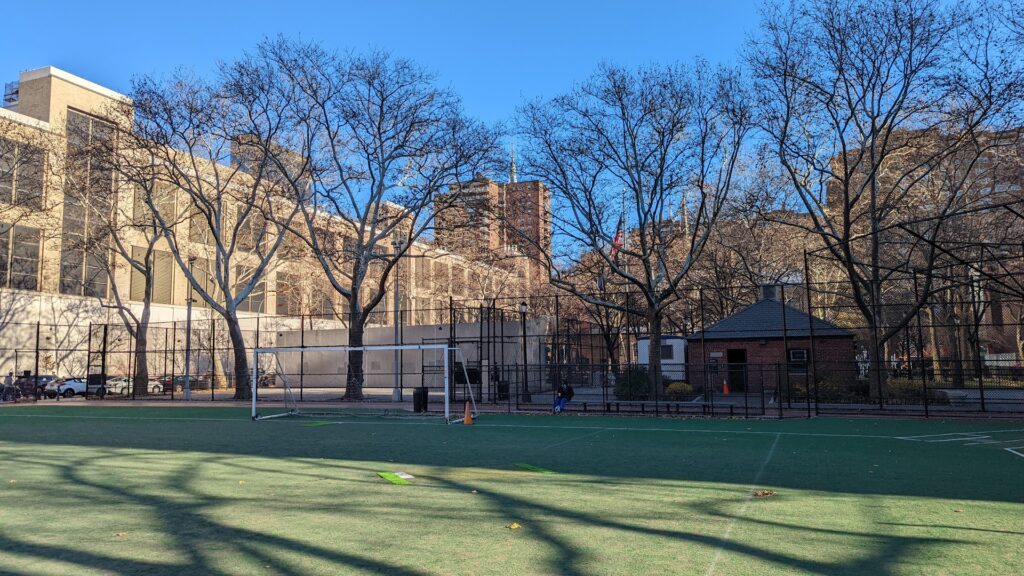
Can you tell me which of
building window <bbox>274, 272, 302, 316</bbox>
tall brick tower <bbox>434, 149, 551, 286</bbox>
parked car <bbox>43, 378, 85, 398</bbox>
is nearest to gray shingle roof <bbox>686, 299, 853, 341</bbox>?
tall brick tower <bbox>434, 149, 551, 286</bbox>

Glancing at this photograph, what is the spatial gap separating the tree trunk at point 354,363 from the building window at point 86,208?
535 inches

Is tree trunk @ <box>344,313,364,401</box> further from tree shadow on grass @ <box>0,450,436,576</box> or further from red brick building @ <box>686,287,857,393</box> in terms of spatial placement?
tree shadow on grass @ <box>0,450,436,576</box>

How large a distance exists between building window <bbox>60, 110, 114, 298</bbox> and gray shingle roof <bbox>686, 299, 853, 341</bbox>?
3200 cm

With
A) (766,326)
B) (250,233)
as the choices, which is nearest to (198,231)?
(250,233)

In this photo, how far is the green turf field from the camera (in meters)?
5.73

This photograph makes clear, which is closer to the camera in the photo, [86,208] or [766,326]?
[766,326]

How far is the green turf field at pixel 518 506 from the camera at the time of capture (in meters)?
5.73

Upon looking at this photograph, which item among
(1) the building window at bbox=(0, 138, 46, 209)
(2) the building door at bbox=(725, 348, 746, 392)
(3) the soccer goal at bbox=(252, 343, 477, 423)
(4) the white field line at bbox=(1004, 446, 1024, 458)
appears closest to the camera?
(4) the white field line at bbox=(1004, 446, 1024, 458)

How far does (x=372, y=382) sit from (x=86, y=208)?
21782 mm

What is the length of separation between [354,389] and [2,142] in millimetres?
23407

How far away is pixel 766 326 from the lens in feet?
118

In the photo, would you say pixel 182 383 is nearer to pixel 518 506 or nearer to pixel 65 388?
pixel 65 388

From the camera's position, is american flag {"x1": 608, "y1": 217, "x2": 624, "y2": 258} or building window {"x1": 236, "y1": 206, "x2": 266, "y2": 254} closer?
american flag {"x1": 608, "y1": 217, "x2": 624, "y2": 258}

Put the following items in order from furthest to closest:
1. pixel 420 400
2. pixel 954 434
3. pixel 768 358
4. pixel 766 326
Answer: pixel 768 358 < pixel 766 326 < pixel 420 400 < pixel 954 434
